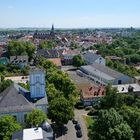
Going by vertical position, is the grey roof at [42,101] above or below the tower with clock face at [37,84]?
below

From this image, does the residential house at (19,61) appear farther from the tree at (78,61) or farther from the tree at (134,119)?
the tree at (134,119)

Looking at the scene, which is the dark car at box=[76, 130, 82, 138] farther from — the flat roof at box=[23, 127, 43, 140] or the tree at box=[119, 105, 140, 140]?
the flat roof at box=[23, 127, 43, 140]

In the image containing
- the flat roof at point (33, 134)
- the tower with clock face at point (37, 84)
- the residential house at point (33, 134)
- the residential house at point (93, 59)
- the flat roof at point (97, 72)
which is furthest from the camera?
the residential house at point (93, 59)

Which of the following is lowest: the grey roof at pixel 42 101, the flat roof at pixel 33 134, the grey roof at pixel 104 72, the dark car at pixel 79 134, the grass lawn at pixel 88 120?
the grass lawn at pixel 88 120

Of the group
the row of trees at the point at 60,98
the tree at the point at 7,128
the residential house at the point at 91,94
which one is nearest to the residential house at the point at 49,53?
the row of trees at the point at 60,98

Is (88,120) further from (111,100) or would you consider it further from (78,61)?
(78,61)

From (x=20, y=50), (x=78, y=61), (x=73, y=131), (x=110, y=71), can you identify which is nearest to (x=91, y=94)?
(x=73, y=131)

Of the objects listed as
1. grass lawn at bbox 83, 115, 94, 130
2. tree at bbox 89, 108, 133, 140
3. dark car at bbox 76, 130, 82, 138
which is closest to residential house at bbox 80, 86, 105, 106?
grass lawn at bbox 83, 115, 94, 130
